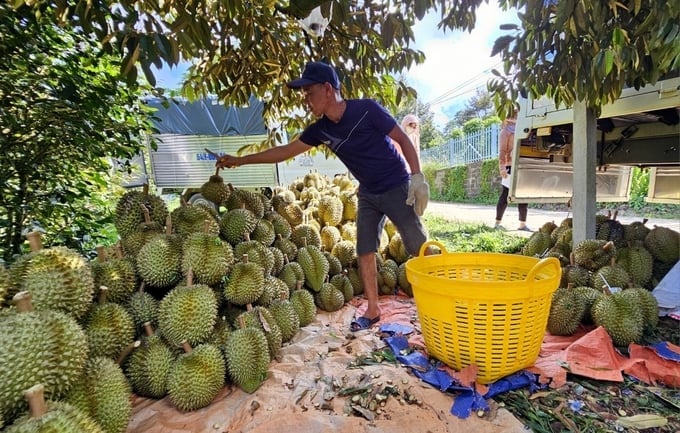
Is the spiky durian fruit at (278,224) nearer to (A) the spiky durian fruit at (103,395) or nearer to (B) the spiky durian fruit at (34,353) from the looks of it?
(A) the spiky durian fruit at (103,395)

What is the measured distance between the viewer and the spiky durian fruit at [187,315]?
1.69 metres

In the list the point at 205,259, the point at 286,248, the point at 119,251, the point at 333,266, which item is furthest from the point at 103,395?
the point at 333,266

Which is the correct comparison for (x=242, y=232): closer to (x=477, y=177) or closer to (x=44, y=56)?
(x=44, y=56)

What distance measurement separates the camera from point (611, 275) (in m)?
2.48

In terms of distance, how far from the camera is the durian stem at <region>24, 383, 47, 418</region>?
0.95 m

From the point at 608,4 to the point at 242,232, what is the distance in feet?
7.90

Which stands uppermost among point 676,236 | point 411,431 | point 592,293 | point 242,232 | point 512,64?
point 512,64

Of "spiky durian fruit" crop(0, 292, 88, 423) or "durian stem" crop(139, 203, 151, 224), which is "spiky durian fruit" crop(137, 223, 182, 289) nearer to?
"durian stem" crop(139, 203, 151, 224)

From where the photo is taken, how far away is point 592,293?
7.79 feet

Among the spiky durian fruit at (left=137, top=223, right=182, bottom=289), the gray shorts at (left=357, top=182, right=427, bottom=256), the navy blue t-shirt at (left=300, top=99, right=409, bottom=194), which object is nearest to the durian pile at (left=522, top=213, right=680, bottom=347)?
the gray shorts at (left=357, top=182, right=427, bottom=256)

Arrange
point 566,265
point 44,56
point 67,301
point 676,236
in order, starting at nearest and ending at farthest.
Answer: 1. point 67,301
2. point 44,56
3. point 676,236
4. point 566,265

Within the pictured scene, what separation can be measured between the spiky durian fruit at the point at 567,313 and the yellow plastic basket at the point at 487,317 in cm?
57

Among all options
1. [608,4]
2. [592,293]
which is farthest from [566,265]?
[608,4]

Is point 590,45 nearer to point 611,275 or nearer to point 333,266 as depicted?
point 611,275
